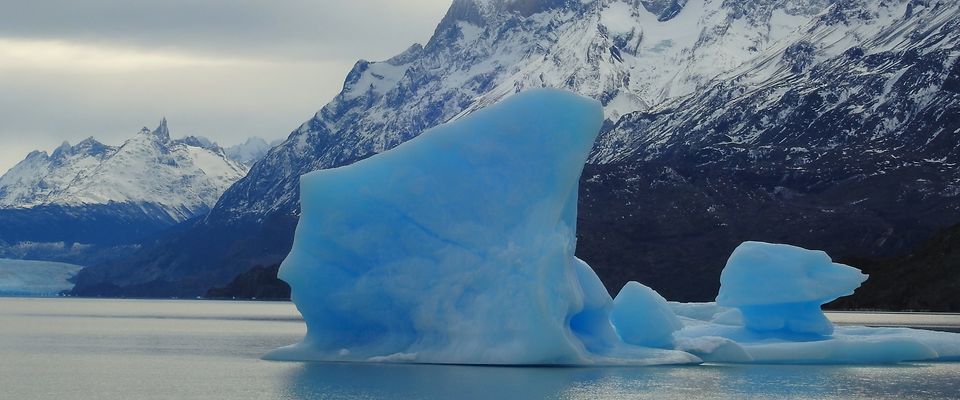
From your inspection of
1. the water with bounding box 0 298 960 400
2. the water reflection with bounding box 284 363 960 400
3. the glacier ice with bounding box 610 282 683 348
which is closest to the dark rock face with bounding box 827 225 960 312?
the water with bounding box 0 298 960 400

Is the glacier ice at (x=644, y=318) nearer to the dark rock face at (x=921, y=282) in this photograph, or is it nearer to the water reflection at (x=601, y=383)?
the water reflection at (x=601, y=383)

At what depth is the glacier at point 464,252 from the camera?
45562 millimetres

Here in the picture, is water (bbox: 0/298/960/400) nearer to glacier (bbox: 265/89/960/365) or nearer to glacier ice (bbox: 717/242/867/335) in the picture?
glacier (bbox: 265/89/960/365)

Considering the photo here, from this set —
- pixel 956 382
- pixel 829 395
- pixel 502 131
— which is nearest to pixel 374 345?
pixel 502 131

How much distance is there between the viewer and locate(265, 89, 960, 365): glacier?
45.6 m

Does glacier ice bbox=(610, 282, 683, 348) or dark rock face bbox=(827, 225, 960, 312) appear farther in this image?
dark rock face bbox=(827, 225, 960, 312)

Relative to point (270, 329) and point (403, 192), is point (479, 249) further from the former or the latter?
point (270, 329)

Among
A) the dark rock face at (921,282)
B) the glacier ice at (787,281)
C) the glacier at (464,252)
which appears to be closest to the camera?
the glacier at (464,252)

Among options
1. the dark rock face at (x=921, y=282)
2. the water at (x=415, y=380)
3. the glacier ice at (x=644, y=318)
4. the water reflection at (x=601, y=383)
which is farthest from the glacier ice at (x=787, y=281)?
the dark rock face at (x=921, y=282)

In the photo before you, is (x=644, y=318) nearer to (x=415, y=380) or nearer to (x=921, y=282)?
(x=415, y=380)

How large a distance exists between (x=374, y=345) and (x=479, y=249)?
4837 millimetres

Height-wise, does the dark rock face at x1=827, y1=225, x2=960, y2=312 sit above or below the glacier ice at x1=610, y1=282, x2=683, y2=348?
above

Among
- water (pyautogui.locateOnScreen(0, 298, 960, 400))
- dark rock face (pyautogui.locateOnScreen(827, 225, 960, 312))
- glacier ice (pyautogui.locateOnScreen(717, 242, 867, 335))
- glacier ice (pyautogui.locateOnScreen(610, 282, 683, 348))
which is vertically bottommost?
water (pyautogui.locateOnScreen(0, 298, 960, 400))

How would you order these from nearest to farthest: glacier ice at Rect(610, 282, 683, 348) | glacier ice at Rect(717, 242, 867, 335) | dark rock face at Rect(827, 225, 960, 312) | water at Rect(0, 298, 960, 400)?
water at Rect(0, 298, 960, 400) < glacier ice at Rect(610, 282, 683, 348) < glacier ice at Rect(717, 242, 867, 335) < dark rock face at Rect(827, 225, 960, 312)
